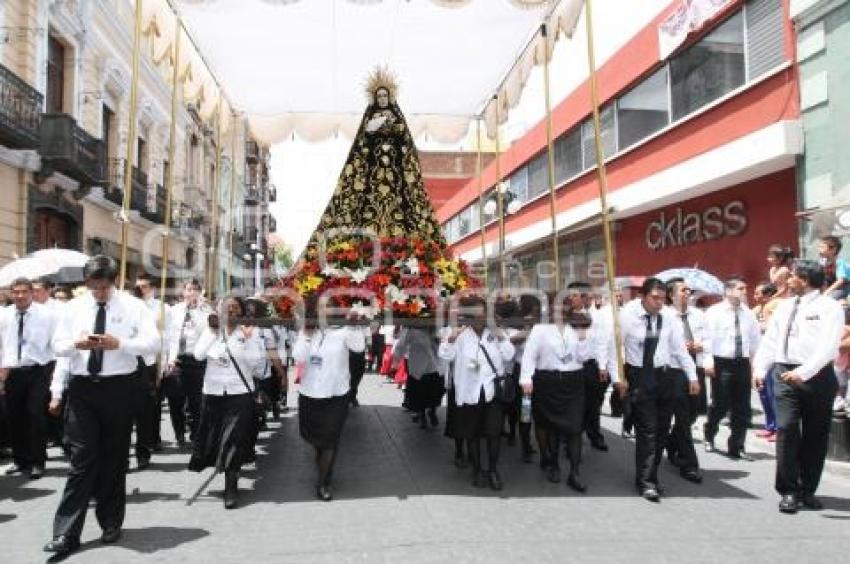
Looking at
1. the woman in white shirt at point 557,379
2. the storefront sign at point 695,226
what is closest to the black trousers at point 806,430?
the woman in white shirt at point 557,379

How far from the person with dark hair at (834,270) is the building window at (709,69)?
21.7ft

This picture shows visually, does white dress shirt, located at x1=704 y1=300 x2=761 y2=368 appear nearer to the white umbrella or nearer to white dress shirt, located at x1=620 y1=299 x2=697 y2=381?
white dress shirt, located at x1=620 y1=299 x2=697 y2=381

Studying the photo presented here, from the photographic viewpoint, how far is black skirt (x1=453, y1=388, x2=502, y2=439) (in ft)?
21.2

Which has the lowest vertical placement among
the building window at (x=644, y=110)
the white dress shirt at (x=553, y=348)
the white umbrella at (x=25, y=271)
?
the white dress shirt at (x=553, y=348)

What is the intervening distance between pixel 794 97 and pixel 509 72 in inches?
209

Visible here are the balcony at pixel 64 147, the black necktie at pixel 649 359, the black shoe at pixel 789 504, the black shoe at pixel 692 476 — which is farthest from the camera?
the balcony at pixel 64 147

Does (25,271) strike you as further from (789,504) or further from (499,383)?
(789,504)

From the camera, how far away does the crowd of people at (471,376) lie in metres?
4.93

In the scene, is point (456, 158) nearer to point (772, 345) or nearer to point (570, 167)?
point (570, 167)

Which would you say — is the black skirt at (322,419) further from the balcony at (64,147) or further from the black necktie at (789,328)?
the balcony at (64,147)

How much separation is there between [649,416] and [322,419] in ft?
8.86

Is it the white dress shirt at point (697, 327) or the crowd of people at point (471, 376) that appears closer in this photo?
the crowd of people at point (471, 376)

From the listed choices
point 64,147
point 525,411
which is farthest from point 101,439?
point 64,147

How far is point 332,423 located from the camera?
6125mm
